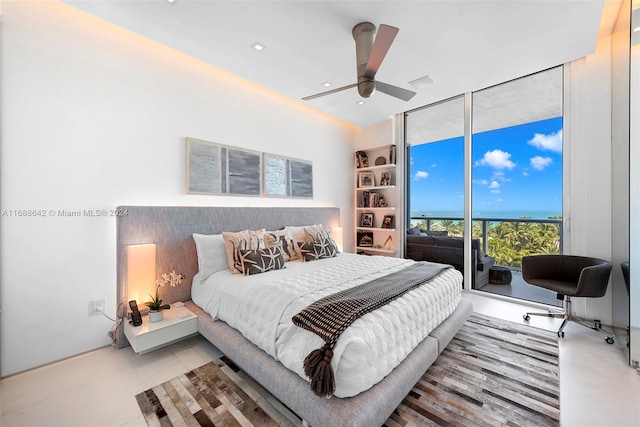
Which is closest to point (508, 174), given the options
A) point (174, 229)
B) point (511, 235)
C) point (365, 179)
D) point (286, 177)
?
point (511, 235)

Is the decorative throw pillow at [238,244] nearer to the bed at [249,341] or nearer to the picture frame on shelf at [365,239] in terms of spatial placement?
the bed at [249,341]

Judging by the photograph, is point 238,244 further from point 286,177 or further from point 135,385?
point 286,177

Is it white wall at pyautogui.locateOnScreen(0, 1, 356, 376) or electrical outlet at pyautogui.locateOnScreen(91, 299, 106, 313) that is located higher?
white wall at pyautogui.locateOnScreen(0, 1, 356, 376)

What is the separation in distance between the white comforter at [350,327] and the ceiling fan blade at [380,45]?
180 cm

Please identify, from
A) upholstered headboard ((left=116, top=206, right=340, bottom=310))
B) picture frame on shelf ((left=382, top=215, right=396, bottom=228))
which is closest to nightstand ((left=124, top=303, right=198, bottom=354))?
upholstered headboard ((left=116, top=206, right=340, bottom=310))

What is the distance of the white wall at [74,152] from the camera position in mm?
1989

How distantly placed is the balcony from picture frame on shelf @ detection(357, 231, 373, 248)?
4.66 ft

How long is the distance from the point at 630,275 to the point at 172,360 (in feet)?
12.5

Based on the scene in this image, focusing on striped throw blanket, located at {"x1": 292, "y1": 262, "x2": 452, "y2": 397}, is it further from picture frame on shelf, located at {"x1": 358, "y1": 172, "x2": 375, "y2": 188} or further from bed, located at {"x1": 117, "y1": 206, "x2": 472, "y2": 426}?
picture frame on shelf, located at {"x1": 358, "y1": 172, "x2": 375, "y2": 188}

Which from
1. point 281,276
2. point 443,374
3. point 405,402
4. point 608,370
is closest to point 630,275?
point 608,370

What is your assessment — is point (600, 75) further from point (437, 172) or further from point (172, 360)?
point (172, 360)

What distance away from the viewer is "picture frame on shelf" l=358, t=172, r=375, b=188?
16.4 ft

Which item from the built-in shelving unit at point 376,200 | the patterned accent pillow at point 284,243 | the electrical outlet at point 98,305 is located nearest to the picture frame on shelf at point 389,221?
the built-in shelving unit at point 376,200

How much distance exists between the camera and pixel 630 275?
2.13 m
